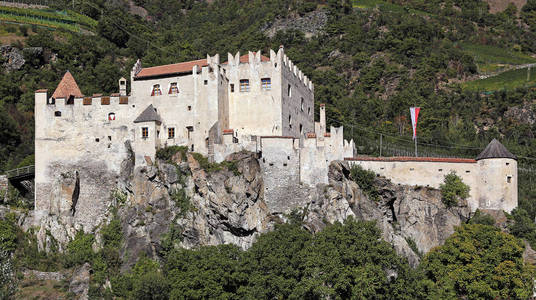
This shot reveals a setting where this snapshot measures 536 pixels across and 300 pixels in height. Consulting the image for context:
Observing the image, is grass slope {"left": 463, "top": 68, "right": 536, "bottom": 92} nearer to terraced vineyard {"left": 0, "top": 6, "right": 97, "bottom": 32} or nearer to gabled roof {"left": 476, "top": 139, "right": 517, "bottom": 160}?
gabled roof {"left": 476, "top": 139, "right": 517, "bottom": 160}

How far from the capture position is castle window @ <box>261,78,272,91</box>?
58784mm

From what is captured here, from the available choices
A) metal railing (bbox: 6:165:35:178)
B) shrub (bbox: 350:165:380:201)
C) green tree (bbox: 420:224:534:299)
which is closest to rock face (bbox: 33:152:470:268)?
shrub (bbox: 350:165:380:201)

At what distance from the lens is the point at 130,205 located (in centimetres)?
5622

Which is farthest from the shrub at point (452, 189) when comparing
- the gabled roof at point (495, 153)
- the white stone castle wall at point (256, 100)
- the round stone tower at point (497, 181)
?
the white stone castle wall at point (256, 100)

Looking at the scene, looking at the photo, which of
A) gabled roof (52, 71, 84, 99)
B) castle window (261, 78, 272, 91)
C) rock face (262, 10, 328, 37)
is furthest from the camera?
rock face (262, 10, 328, 37)

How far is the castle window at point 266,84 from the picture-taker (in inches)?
2314

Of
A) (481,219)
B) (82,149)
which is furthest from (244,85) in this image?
(481,219)

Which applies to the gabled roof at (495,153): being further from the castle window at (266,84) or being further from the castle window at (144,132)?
the castle window at (144,132)

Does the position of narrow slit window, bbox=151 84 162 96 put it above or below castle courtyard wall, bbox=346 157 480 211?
above

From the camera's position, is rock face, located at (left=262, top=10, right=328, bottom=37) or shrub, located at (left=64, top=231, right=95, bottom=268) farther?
rock face, located at (left=262, top=10, right=328, bottom=37)

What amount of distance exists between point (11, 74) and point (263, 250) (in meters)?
53.5

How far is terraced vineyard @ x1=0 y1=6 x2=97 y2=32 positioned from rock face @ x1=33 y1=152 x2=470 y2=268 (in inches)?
2279

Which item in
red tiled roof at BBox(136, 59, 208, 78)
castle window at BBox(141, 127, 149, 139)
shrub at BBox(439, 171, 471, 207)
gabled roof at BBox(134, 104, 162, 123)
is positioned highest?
red tiled roof at BBox(136, 59, 208, 78)

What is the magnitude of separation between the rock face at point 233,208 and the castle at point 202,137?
1014 mm
